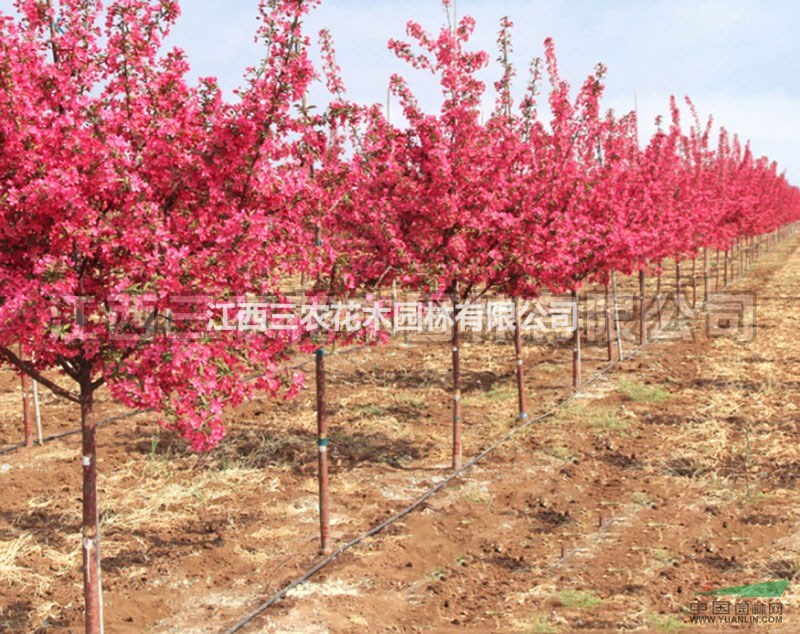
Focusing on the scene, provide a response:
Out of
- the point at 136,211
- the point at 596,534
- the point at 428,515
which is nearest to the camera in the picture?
the point at 136,211

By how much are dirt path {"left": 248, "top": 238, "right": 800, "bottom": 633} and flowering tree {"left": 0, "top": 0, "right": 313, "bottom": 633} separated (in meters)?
2.40

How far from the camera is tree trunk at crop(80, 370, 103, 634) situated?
528 cm

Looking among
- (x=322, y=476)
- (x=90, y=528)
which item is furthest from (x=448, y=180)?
(x=90, y=528)

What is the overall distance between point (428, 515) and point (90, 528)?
3.98m

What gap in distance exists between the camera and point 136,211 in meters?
4.64

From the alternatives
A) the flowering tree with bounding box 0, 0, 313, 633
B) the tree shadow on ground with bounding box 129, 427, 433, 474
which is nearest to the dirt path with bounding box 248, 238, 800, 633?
the tree shadow on ground with bounding box 129, 427, 433, 474

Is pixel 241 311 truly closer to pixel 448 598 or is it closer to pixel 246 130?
pixel 246 130

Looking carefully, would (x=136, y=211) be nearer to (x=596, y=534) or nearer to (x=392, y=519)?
(x=392, y=519)

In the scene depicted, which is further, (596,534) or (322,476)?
(596,534)

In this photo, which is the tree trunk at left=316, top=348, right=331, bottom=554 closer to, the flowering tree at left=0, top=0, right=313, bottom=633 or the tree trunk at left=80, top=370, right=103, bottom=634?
the flowering tree at left=0, top=0, right=313, bottom=633

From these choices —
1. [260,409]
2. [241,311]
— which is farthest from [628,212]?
[241,311]

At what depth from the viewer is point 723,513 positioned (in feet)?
26.1

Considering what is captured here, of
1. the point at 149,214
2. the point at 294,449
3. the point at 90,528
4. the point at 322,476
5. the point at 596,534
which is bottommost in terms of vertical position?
the point at 596,534

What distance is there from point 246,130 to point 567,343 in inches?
588
